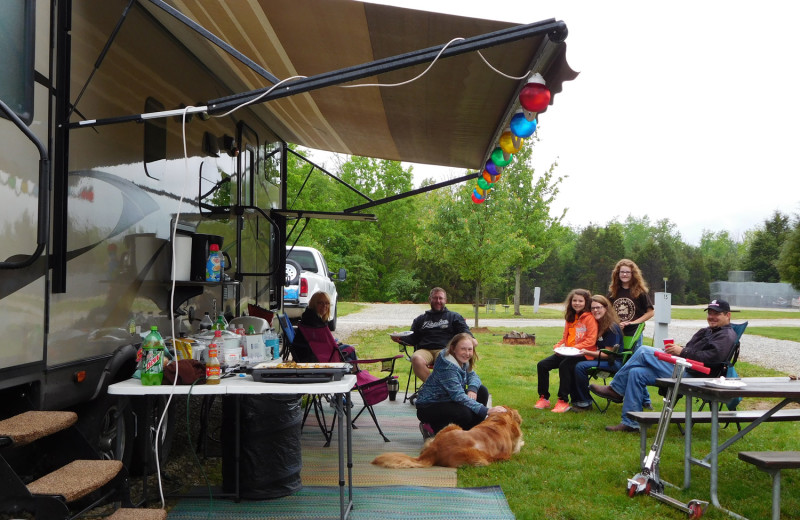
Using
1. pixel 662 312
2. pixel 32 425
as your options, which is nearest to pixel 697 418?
pixel 32 425

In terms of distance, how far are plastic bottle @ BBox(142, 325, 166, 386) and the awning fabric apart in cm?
195

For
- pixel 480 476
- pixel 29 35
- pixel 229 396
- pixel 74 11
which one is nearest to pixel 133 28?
pixel 74 11

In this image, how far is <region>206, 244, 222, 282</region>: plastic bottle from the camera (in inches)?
190

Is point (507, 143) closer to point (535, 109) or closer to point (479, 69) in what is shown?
point (479, 69)

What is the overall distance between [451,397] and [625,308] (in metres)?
3.12

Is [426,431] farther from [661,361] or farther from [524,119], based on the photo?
[524,119]

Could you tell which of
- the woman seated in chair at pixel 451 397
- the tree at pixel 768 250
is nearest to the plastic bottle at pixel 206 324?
the woman seated in chair at pixel 451 397

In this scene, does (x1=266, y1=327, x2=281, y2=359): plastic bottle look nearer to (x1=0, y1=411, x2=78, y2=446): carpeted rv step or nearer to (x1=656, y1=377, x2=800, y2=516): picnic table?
(x1=0, y1=411, x2=78, y2=446): carpeted rv step

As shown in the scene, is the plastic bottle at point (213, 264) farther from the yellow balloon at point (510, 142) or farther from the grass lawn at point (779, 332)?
the grass lawn at point (779, 332)

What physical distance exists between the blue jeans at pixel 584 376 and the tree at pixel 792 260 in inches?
1070

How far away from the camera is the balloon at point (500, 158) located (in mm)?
6945

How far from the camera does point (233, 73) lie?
571 centimetres

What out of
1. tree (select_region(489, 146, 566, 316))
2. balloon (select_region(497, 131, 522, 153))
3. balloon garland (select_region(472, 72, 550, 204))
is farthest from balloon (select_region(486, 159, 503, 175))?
tree (select_region(489, 146, 566, 316))

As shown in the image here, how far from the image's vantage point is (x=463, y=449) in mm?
5145
